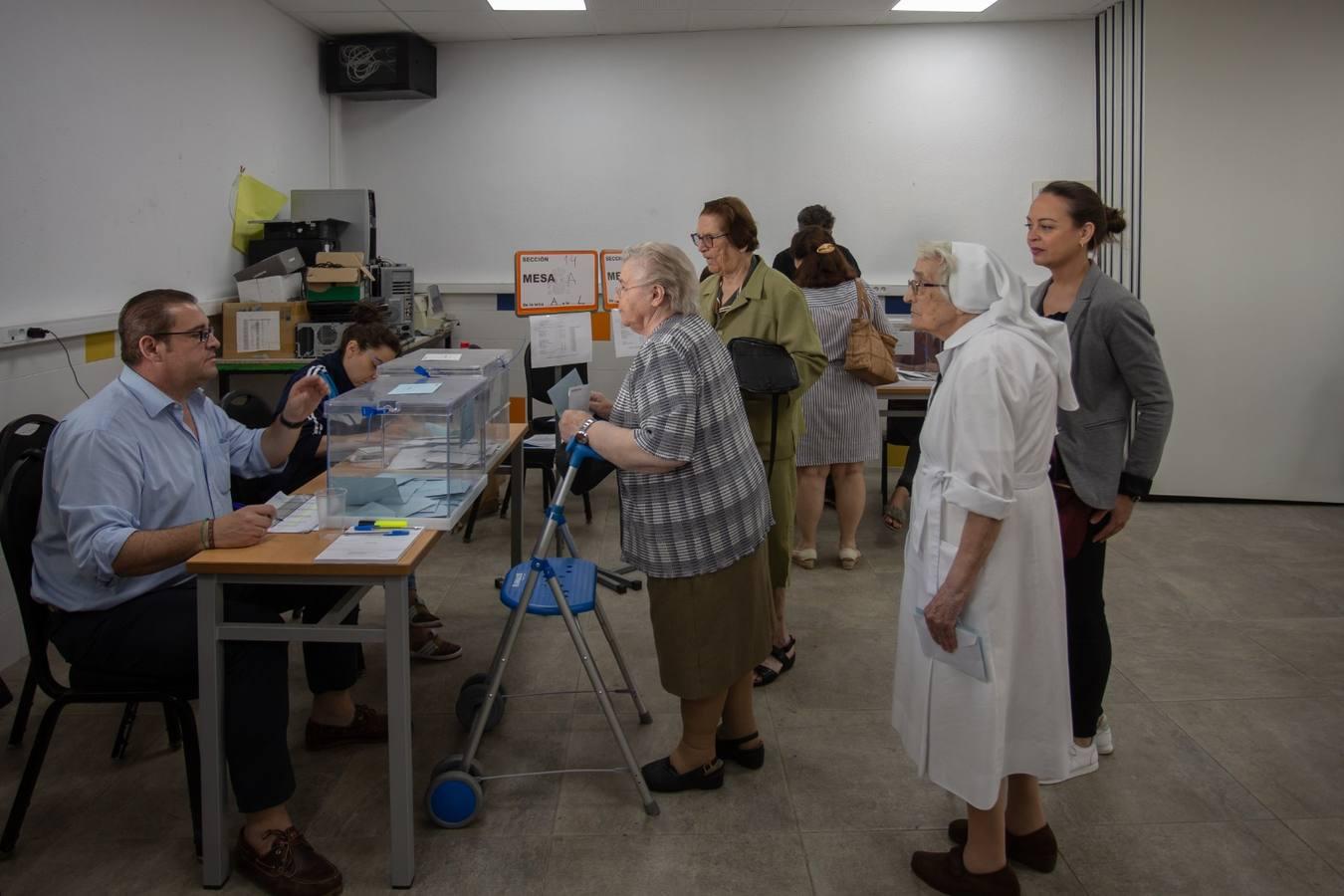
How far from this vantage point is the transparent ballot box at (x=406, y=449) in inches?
105

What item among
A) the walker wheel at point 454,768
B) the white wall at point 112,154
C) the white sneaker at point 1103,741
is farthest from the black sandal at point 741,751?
the white wall at point 112,154

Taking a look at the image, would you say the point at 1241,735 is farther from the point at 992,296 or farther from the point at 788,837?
the point at 992,296

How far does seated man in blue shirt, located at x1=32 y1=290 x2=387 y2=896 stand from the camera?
227 cm

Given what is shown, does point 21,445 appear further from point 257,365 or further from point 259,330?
point 259,330

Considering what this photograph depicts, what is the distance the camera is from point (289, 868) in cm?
232

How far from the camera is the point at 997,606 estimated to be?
2.06m

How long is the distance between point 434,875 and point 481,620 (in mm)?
1663

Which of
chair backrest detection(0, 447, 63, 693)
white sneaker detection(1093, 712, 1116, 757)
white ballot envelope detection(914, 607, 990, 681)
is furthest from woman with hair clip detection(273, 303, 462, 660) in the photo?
white sneaker detection(1093, 712, 1116, 757)

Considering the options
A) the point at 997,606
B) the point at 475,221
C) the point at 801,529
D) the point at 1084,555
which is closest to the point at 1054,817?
the point at 1084,555

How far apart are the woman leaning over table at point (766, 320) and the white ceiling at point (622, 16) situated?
320 cm

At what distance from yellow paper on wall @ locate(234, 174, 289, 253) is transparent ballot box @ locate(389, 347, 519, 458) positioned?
2358 mm

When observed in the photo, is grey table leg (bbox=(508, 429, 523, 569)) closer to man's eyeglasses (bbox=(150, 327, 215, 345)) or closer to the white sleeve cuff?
man's eyeglasses (bbox=(150, 327, 215, 345))

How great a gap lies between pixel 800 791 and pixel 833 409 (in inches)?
77.2

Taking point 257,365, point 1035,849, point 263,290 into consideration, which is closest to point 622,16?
point 263,290
